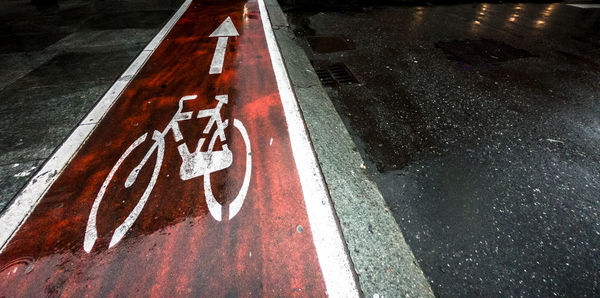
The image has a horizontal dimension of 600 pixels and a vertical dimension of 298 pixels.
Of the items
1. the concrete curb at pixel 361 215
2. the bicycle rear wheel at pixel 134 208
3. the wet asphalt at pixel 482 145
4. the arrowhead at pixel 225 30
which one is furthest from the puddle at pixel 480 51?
the bicycle rear wheel at pixel 134 208

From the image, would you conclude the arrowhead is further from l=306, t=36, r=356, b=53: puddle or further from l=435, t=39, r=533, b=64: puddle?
l=435, t=39, r=533, b=64: puddle

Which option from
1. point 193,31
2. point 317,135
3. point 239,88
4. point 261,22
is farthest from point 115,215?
point 261,22

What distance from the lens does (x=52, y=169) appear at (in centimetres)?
287

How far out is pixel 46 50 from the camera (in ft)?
18.6

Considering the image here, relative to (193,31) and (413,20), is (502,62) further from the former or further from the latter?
(193,31)

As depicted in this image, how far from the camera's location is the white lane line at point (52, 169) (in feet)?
7.83

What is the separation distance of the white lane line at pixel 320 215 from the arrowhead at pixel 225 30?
384 centimetres

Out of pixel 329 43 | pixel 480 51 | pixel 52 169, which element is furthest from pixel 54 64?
pixel 480 51

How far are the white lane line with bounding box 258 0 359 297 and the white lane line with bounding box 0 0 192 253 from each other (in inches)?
114

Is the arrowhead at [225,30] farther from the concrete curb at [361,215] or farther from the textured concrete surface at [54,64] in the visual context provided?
the concrete curb at [361,215]

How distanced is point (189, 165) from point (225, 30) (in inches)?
208

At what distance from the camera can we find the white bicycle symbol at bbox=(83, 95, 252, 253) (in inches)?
92.3

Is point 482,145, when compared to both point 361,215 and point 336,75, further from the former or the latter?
point 336,75

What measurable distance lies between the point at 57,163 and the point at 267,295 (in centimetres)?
316
